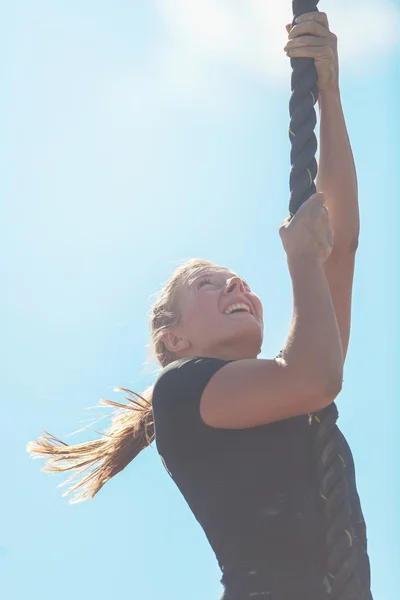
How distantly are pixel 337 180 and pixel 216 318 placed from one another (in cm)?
79

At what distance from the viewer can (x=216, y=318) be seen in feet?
11.8

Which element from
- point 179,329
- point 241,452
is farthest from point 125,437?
point 241,452

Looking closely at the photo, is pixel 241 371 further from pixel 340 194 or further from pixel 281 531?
pixel 340 194

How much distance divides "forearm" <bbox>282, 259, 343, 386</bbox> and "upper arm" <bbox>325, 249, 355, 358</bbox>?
770mm

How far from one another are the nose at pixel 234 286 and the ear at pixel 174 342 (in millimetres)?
268

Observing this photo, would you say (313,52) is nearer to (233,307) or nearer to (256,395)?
(233,307)

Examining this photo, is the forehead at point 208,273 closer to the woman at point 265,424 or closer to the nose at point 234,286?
the nose at point 234,286

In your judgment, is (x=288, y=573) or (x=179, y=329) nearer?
(x=288, y=573)

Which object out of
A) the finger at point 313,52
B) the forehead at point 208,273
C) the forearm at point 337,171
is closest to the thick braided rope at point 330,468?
the finger at point 313,52

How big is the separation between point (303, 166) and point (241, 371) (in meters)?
0.72

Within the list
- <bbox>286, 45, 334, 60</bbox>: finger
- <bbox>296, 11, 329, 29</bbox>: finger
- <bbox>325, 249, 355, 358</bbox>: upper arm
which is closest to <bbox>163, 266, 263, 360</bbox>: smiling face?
<bbox>325, 249, 355, 358</bbox>: upper arm

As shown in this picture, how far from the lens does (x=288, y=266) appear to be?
9.96ft

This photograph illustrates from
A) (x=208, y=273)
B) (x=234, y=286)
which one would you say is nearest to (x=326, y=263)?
(x=234, y=286)

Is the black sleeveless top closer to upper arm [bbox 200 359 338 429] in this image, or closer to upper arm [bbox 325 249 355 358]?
upper arm [bbox 200 359 338 429]
